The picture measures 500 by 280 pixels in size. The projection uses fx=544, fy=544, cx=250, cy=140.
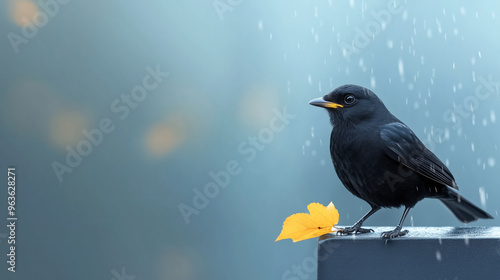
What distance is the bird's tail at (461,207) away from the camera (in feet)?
5.24

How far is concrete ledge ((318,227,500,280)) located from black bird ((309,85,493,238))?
2.1 inches

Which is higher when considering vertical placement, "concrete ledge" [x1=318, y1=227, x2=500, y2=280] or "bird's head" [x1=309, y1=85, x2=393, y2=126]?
"bird's head" [x1=309, y1=85, x2=393, y2=126]

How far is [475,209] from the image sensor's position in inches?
62.9

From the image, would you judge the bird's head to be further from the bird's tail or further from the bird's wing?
the bird's tail

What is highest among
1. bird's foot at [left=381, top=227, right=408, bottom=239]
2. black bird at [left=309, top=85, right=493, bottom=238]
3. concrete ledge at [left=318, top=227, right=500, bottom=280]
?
black bird at [left=309, top=85, right=493, bottom=238]

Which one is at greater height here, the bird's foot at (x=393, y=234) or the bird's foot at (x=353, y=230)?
the bird's foot at (x=353, y=230)

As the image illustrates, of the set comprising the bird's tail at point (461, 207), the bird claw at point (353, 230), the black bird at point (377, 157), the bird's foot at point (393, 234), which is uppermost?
the black bird at point (377, 157)

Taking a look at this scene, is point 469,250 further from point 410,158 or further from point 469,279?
point 410,158

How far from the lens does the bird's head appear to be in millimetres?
1506

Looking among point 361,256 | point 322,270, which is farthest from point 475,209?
point 322,270

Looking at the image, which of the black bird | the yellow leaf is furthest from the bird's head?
the yellow leaf

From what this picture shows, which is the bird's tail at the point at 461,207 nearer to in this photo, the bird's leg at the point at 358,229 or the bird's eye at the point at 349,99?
the bird's leg at the point at 358,229

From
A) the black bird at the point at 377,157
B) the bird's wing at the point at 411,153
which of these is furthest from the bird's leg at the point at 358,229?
the bird's wing at the point at 411,153

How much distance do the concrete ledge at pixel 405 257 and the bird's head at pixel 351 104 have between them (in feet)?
1.08
